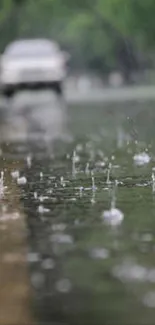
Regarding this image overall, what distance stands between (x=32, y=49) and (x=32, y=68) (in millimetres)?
734

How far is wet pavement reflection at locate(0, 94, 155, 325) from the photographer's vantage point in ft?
10.3

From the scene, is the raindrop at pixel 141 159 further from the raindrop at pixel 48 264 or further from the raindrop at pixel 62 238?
the raindrop at pixel 48 264

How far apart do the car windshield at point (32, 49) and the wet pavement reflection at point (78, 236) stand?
17853 mm

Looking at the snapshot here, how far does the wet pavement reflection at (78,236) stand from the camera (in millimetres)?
3137

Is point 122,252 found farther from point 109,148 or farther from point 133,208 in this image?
point 109,148

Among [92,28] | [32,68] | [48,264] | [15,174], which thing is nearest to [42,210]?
[48,264]

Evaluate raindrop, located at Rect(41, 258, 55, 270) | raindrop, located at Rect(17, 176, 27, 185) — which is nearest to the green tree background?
raindrop, located at Rect(17, 176, 27, 185)

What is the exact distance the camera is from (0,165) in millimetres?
8133

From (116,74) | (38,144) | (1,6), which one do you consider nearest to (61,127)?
(38,144)

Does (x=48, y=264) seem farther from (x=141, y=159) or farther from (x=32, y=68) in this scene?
(x=32, y=68)

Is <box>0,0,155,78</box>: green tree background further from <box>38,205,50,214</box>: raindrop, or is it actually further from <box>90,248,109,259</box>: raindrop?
<box>90,248,109,259</box>: raindrop

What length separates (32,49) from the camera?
2731 centimetres

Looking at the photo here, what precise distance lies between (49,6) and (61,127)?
71.7 feet

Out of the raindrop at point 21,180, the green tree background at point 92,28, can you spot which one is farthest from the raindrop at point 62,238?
the green tree background at point 92,28
